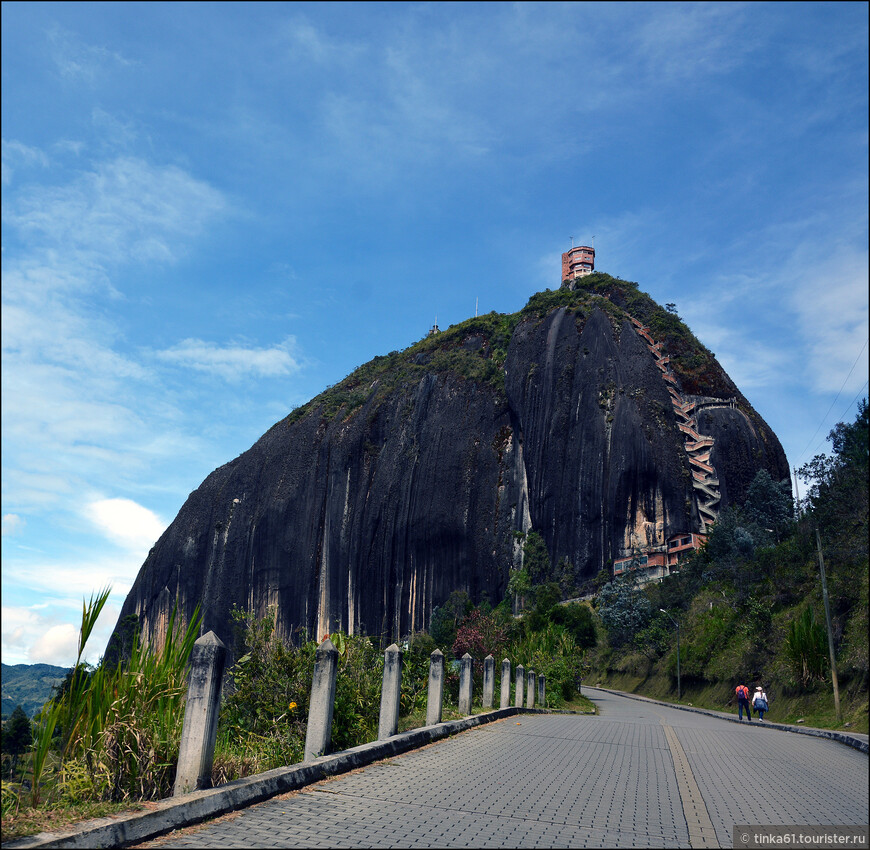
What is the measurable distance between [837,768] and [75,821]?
9.85 m

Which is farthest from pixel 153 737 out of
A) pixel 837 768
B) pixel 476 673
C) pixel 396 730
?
pixel 476 673

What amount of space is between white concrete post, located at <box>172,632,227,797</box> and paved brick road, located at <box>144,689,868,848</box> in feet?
1.43

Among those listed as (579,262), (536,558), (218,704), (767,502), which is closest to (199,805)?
(218,704)

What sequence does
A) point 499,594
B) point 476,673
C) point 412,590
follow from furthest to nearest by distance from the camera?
1. point 412,590
2. point 499,594
3. point 476,673

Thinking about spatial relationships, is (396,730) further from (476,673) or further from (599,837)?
(476,673)

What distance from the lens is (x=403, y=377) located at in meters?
81.4

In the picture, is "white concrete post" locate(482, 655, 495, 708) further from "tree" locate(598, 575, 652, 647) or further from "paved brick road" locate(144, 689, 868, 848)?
"tree" locate(598, 575, 652, 647)

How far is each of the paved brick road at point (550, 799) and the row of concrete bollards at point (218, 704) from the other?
18.5 inches

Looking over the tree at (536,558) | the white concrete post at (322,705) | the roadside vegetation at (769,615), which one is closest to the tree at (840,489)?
the roadside vegetation at (769,615)

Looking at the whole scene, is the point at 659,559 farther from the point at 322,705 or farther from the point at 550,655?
the point at 322,705

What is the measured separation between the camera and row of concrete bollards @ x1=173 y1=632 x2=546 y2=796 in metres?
5.22

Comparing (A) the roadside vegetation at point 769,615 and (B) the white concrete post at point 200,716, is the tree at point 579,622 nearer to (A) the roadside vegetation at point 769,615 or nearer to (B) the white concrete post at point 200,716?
(A) the roadside vegetation at point 769,615

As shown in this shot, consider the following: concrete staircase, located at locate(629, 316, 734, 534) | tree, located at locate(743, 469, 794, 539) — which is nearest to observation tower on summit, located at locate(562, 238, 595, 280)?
concrete staircase, located at locate(629, 316, 734, 534)

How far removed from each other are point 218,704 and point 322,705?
2.02 meters
